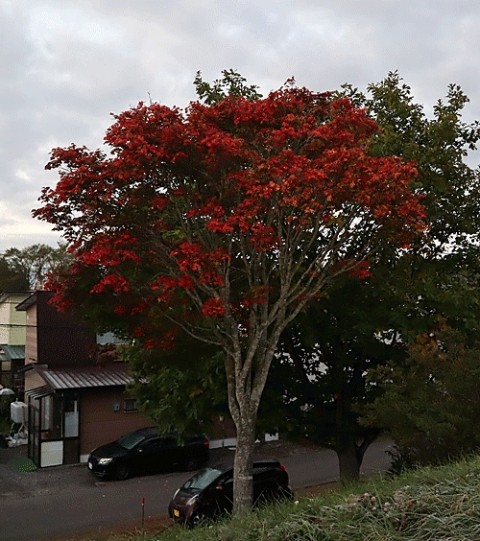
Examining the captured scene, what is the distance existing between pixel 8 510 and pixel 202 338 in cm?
1026

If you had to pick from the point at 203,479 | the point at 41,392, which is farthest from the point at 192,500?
the point at 41,392

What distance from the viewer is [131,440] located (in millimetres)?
21125

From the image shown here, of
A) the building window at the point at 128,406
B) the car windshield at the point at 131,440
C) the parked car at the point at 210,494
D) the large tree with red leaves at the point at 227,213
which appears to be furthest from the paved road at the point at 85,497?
the large tree with red leaves at the point at 227,213

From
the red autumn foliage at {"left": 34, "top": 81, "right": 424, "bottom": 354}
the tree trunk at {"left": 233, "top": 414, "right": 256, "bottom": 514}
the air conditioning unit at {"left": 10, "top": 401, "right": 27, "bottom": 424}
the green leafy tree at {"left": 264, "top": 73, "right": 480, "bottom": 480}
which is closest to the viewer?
the red autumn foliage at {"left": 34, "top": 81, "right": 424, "bottom": 354}

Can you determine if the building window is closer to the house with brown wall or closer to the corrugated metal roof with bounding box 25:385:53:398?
the house with brown wall

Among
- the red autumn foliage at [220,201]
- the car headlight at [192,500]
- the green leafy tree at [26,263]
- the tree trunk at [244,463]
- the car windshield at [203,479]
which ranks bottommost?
the car headlight at [192,500]

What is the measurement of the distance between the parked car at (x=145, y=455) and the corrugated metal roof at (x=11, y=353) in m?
13.2

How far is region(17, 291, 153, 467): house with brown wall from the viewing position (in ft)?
72.4

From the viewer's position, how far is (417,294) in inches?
465

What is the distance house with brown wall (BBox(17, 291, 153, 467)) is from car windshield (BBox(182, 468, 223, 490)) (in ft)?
23.9

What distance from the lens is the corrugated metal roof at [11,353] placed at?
3291 centimetres

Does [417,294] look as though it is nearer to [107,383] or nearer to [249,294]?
[249,294]

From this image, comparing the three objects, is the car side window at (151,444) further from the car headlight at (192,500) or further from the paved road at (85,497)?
the car headlight at (192,500)

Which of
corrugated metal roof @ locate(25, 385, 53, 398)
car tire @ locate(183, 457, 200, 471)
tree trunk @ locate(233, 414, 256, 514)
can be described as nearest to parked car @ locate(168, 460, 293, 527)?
tree trunk @ locate(233, 414, 256, 514)
